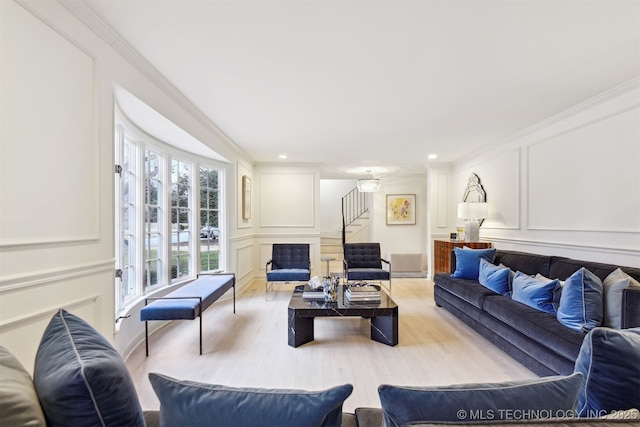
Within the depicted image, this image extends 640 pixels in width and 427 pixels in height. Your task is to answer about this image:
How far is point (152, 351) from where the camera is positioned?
9.66 feet

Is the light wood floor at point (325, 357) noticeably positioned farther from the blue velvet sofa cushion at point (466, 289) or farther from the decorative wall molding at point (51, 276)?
the decorative wall molding at point (51, 276)

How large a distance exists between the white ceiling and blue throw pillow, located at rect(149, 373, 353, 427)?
191 centimetres

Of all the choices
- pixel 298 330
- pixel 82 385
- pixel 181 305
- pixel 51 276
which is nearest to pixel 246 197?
pixel 181 305

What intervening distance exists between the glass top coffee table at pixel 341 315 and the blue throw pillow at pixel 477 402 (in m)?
2.26

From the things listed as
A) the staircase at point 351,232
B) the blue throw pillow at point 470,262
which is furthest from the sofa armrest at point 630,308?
the staircase at point 351,232

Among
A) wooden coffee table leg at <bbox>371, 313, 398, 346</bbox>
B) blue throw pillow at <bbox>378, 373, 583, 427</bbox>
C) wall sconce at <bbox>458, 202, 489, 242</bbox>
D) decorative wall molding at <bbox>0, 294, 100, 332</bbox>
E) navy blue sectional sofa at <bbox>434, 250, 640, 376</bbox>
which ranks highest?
wall sconce at <bbox>458, 202, 489, 242</bbox>

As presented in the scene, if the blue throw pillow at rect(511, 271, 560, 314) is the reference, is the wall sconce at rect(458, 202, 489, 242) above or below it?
above

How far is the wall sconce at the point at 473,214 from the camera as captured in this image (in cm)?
499

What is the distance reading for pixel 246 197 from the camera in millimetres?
5832

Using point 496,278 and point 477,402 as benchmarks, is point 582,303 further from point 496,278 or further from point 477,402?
point 477,402

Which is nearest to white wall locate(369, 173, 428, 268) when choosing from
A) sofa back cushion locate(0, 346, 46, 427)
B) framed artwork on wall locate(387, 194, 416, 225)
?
framed artwork on wall locate(387, 194, 416, 225)

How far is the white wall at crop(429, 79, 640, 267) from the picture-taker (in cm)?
289

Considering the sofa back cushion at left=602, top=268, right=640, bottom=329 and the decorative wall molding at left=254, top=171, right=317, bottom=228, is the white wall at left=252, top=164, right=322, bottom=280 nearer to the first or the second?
the decorative wall molding at left=254, top=171, right=317, bottom=228

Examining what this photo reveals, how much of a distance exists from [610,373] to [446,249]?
4655mm
